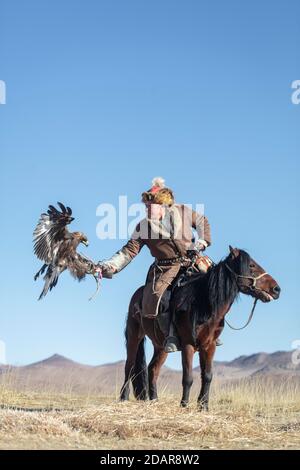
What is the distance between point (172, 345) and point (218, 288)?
95 cm

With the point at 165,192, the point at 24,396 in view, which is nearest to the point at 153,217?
the point at 165,192

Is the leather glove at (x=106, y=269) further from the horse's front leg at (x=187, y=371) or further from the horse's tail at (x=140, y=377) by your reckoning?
the horse's front leg at (x=187, y=371)

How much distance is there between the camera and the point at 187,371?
9.72 meters

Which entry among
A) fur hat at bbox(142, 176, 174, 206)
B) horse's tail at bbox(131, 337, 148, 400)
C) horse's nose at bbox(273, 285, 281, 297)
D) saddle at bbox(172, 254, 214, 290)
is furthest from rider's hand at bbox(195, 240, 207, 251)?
horse's tail at bbox(131, 337, 148, 400)

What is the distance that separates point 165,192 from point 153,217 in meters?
0.39

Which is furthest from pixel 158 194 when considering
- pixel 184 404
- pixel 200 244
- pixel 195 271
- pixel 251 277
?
pixel 184 404

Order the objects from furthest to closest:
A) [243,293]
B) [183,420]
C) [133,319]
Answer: [133,319] < [243,293] < [183,420]

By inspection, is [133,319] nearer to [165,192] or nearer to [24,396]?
[165,192]

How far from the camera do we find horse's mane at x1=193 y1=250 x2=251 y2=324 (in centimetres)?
997

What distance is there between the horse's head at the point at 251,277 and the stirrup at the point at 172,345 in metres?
1.06

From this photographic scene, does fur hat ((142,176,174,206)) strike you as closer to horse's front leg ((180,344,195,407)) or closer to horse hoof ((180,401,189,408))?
horse's front leg ((180,344,195,407))

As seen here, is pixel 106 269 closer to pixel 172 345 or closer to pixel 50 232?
pixel 50 232
